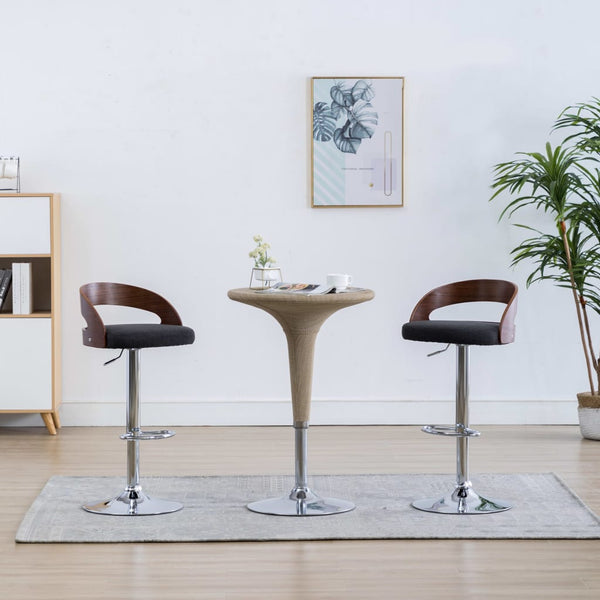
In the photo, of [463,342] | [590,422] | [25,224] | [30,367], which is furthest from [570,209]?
[30,367]

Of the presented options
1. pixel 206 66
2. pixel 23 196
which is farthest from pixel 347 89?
pixel 23 196

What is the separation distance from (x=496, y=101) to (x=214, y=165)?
1.74 m

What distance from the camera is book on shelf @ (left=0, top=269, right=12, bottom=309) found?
5.47 metres

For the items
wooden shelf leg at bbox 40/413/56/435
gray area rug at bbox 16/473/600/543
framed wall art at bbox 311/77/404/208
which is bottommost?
gray area rug at bbox 16/473/600/543

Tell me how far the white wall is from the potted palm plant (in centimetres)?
13

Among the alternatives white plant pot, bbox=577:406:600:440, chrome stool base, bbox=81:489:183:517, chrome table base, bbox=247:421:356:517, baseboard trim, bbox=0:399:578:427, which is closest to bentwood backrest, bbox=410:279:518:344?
chrome table base, bbox=247:421:356:517

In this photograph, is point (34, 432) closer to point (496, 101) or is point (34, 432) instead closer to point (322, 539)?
point (322, 539)

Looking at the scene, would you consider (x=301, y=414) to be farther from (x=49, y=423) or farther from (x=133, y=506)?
(x=49, y=423)

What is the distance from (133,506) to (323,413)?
2.06 m

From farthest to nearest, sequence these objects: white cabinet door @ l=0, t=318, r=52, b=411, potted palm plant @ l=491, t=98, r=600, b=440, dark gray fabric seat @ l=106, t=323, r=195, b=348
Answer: white cabinet door @ l=0, t=318, r=52, b=411 < potted palm plant @ l=491, t=98, r=600, b=440 < dark gray fabric seat @ l=106, t=323, r=195, b=348

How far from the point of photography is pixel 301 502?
3.94 metres

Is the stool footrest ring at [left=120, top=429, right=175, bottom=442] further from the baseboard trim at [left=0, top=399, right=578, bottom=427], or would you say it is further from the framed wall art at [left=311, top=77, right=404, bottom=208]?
the framed wall art at [left=311, top=77, right=404, bottom=208]

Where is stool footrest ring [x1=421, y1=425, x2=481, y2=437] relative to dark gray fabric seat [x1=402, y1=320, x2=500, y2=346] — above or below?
below

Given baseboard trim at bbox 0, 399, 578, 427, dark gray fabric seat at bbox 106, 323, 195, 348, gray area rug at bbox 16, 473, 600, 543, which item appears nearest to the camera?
gray area rug at bbox 16, 473, 600, 543
